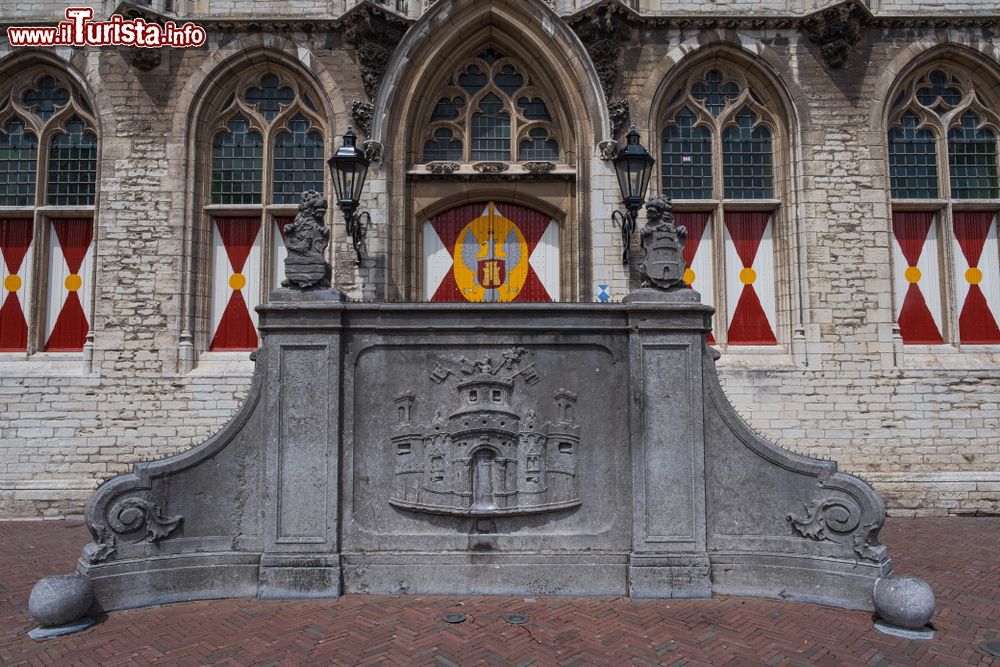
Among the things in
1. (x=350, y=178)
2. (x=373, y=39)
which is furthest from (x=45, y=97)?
(x=350, y=178)

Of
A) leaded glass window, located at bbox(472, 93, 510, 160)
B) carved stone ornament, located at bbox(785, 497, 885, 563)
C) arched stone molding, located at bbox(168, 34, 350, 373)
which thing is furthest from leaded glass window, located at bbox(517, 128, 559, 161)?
carved stone ornament, located at bbox(785, 497, 885, 563)

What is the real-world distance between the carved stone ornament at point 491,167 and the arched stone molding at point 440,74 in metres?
0.29

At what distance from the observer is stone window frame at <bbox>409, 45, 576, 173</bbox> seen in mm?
9453

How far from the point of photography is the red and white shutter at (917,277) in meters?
9.39

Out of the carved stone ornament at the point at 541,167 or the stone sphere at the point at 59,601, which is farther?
the carved stone ornament at the point at 541,167

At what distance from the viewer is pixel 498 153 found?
376 inches

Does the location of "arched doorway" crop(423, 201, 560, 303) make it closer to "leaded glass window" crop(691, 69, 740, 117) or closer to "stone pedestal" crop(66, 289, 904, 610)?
"leaded glass window" crop(691, 69, 740, 117)

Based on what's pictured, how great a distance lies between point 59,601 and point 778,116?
416 inches

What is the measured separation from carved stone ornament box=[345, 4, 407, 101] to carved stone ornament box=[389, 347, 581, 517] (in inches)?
235

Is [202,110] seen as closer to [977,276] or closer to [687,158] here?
[687,158]

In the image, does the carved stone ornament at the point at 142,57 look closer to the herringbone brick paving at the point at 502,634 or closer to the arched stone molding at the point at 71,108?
the arched stone molding at the point at 71,108

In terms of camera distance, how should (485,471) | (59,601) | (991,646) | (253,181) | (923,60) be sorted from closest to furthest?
(991,646), (59,601), (485,471), (923,60), (253,181)

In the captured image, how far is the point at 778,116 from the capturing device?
9.50 metres

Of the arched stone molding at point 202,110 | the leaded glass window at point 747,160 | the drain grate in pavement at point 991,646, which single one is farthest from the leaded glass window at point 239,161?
the drain grate in pavement at point 991,646
